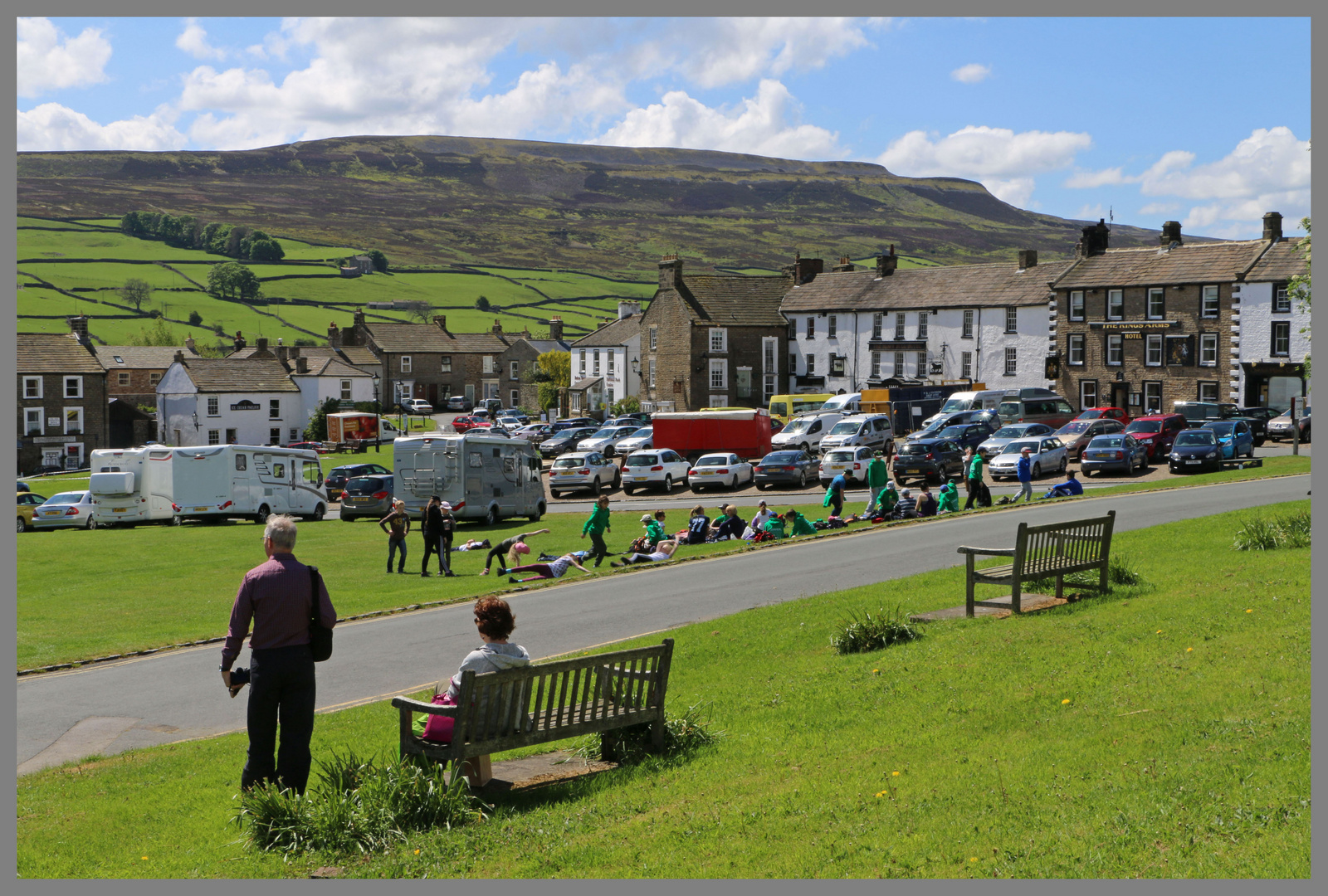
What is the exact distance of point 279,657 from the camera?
785 centimetres

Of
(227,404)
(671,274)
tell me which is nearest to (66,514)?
(671,274)

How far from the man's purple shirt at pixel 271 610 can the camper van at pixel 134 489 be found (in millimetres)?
35557

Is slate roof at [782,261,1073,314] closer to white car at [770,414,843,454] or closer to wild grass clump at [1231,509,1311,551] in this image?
white car at [770,414,843,454]

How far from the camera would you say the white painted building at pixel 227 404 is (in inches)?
3509

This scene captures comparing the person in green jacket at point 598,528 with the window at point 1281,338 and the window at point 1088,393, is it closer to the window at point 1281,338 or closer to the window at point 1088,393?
the window at point 1281,338

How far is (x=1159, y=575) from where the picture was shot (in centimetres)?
1491

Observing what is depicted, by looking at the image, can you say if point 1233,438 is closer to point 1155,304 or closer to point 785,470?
point 785,470

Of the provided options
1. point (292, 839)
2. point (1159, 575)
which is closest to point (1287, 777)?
point (292, 839)

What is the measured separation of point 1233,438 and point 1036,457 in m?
6.77

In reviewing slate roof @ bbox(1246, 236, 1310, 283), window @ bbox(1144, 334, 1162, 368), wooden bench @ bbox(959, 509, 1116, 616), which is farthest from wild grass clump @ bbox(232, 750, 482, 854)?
window @ bbox(1144, 334, 1162, 368)

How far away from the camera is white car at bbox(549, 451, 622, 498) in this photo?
1797 inches

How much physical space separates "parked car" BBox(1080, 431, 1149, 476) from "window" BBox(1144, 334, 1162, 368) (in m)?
28.4

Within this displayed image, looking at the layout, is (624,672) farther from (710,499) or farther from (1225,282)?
(1225,282)

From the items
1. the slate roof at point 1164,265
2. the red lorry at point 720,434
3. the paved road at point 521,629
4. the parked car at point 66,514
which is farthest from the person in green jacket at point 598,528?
the slate roof at point 1164,265
